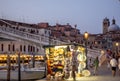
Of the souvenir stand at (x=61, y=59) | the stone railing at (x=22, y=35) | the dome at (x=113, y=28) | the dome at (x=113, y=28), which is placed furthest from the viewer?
the dome at (x=113, y=28)

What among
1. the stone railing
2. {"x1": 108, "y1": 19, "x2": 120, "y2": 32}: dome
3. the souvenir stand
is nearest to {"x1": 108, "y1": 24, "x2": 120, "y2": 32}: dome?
{"x1": 108, "y1": 19, "x2": 120, "y2": 32}: dome

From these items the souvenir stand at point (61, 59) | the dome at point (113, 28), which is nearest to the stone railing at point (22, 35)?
the souvenir stand at point (61, 59)

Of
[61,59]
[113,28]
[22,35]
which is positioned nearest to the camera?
[61,59]

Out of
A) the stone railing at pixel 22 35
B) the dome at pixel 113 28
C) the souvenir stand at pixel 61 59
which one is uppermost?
the dome at pixel 113 28

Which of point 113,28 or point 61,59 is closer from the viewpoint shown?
point 61,59

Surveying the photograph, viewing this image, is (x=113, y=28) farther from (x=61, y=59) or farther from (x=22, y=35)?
(x=61, y=59)

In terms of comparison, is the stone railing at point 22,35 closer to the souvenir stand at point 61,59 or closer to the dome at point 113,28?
the souvenir stand at point 61,59

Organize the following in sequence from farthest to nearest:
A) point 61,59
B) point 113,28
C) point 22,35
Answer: point 113,28, point 22,35, point 61,59

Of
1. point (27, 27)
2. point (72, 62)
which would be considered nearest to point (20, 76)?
point (72, 62)

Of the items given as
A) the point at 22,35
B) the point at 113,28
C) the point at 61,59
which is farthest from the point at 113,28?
the point at 61,59

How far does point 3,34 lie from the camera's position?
126ft

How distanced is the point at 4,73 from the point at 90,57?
8807mm

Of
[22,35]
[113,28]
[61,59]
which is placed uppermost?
[113,28]

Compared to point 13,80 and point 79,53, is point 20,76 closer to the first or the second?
point 13,80
